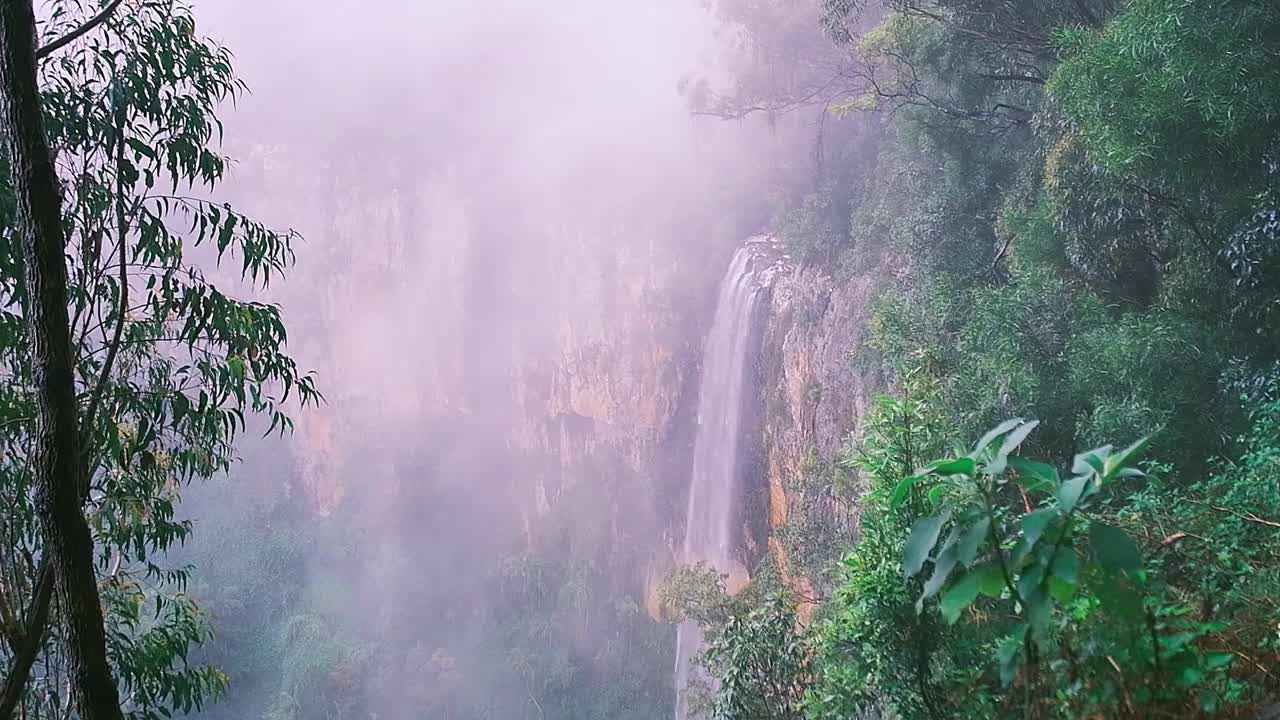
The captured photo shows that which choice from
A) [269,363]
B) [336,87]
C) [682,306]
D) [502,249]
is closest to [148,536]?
[269,363]

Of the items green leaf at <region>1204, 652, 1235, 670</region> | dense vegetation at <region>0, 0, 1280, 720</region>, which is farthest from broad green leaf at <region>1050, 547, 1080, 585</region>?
green leaf at <region>1204, 652, 1235, 670</region>

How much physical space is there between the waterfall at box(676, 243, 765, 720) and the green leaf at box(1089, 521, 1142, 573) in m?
13.8

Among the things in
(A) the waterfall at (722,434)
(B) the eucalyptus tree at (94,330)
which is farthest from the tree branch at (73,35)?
(A) the waterfall at (722,434)

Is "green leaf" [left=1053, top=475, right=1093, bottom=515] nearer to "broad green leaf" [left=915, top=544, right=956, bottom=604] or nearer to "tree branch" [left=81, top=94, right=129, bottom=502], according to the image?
"broad green leaf" [left=915, top=544, right=956, bottom=604]

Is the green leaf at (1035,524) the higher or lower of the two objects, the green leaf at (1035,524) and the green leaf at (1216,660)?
the higher

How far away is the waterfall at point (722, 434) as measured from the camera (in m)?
15.7

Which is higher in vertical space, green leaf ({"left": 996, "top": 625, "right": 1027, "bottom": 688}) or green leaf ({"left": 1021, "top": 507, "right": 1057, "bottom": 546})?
green leaf ({"left": 1021, "top": 507, "right": 1057, "bottom": 546})

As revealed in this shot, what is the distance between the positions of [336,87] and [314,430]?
13.9 metres

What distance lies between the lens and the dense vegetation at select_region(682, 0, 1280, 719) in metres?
1.66

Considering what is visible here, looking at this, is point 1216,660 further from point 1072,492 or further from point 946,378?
point 946,378

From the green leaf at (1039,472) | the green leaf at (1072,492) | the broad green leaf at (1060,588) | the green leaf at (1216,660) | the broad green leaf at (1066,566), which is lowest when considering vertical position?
the green leaf at (1216,660)

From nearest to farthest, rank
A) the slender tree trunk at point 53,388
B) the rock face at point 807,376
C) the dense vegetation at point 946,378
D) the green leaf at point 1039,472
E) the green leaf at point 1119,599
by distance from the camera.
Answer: the green leaf at point 1119,599 → the green leaf at point 1039,472 → the dense vegetation at point 946,378 → the slender tree trunk at point 53,388 → the rock face at point 807,376

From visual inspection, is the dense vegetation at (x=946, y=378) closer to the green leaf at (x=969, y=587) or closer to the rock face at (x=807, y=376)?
the green leaf at (x=969, y=587)

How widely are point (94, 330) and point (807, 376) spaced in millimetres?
11328
